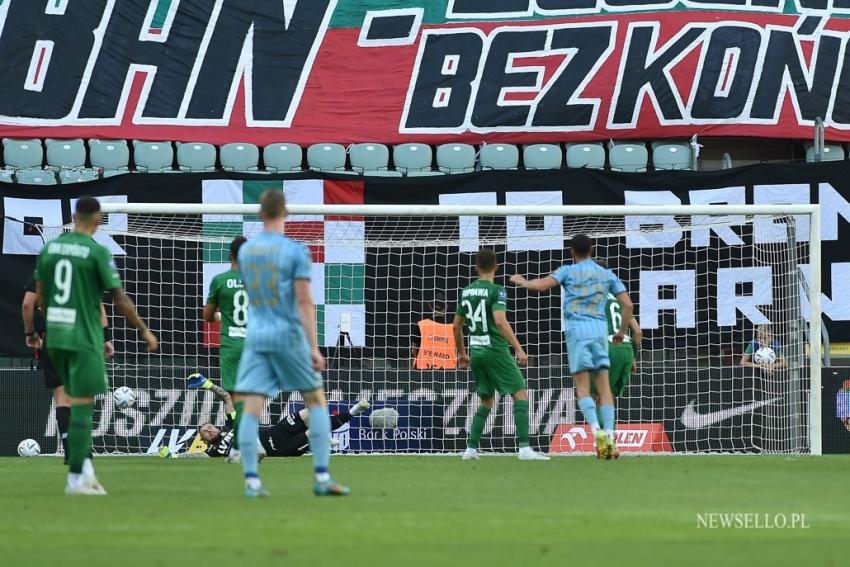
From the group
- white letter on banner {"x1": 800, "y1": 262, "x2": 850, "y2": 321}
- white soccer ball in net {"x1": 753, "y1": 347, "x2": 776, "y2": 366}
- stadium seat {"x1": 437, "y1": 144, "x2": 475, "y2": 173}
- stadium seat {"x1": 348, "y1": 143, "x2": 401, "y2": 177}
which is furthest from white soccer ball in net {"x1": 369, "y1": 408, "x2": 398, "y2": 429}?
white letter on banner {"x1": 800, "y1": 262, "x2": 850, "y2": 321}

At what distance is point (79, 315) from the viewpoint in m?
9.36

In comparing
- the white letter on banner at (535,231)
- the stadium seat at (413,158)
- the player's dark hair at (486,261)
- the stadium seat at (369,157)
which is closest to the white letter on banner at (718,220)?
the white letter on banner at (535,231)

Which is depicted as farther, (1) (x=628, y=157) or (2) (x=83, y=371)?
(1) (x=628, y=157)

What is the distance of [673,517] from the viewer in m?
7.72

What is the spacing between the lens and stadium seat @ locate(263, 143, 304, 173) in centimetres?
2094

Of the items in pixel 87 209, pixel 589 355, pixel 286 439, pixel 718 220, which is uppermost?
pixel 718 220

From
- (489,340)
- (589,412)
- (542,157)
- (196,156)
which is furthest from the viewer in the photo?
(542,157)

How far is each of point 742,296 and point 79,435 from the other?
38.2 feet

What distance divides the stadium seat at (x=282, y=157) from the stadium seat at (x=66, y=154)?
2.76 m

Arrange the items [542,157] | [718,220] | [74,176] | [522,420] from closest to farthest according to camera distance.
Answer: [522,420] < [718,220] < [74,176] < [542,157]

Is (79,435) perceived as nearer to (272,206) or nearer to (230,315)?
(272,206)

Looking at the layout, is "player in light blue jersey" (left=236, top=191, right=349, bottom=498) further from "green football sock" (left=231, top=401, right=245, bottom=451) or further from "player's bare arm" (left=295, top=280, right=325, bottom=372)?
"green football sock" (left=231, top=401, right=245, bottom=451)

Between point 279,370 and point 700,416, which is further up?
point 279,370

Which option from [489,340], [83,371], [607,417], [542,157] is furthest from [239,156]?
[83,371]
